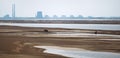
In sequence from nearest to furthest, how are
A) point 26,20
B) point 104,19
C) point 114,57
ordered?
point 114,57
point 104,19
point 26,20

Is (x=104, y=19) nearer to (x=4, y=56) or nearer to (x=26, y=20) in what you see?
(x=26, y=20)

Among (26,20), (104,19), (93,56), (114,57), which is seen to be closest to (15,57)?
(93,56)

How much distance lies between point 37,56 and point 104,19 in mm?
76293

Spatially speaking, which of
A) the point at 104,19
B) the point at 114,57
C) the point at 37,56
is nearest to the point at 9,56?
the point at 37,56

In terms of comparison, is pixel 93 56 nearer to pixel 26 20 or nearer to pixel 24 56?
pixel 24 56

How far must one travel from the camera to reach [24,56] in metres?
10.6

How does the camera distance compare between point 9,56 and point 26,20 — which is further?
point 26,20

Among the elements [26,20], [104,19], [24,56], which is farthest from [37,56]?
[26,20]

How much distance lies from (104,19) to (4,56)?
251ft

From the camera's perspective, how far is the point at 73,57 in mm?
10297

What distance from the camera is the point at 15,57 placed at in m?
10.4

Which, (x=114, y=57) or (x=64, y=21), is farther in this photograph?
(x=64, y=21)

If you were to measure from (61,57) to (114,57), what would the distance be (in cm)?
205

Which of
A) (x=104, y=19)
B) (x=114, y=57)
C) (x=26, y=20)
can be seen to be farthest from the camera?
(x=26, y=20)
